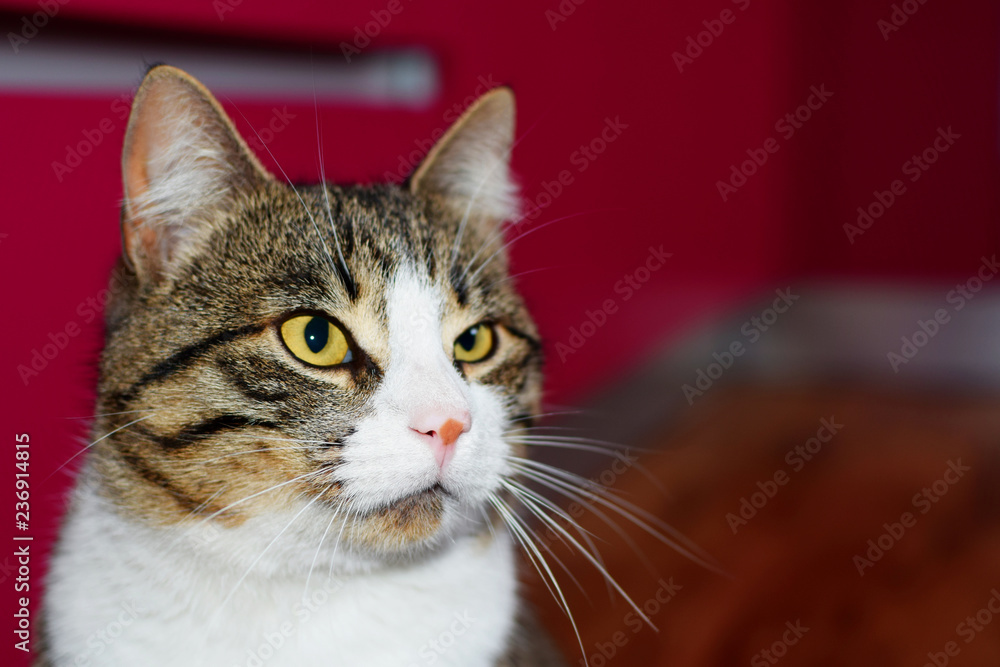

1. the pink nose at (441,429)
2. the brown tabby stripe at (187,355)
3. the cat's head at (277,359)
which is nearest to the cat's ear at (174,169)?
the cat's head at (277,359)

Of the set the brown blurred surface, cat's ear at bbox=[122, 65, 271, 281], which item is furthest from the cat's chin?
the brown blurred surface

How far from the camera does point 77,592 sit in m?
0.97

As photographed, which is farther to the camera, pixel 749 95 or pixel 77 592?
pixel 749 95

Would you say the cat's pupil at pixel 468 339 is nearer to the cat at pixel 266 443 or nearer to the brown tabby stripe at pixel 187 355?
the cat at pixel 266 443

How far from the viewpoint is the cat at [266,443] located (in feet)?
2.97

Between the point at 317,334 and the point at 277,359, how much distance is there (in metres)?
0.05

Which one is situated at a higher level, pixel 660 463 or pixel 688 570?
pixel 660 463

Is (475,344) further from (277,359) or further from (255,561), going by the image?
(255,561)

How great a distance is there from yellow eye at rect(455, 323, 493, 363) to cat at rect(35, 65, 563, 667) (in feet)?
0.06

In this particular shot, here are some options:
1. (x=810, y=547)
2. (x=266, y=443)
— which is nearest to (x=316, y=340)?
(x=266, y=443)

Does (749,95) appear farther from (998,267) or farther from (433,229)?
(433,229)

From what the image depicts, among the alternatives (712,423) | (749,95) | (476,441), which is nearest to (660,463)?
(712,423)

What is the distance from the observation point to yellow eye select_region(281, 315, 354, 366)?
96 cm

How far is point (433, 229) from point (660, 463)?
1.47 meters
